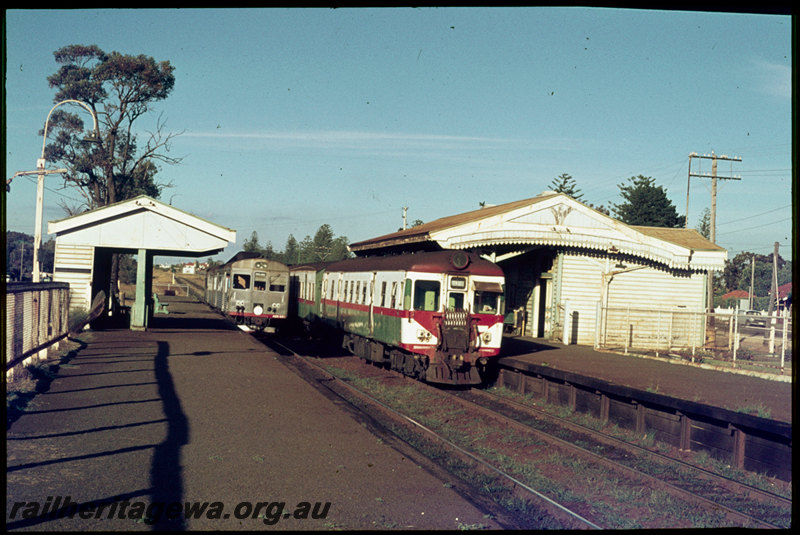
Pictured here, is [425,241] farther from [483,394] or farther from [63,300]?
Result: [63,300]

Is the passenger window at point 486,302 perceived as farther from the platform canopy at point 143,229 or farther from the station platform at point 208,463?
the platform canopy at point 143,229

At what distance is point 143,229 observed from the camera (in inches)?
1003

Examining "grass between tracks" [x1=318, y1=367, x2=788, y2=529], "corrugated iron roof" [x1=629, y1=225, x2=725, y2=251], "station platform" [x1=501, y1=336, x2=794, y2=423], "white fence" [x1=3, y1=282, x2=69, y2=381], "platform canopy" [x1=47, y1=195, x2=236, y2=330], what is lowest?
"grass between tracks" [x1=318, y1=367, x2=788, y2=529]

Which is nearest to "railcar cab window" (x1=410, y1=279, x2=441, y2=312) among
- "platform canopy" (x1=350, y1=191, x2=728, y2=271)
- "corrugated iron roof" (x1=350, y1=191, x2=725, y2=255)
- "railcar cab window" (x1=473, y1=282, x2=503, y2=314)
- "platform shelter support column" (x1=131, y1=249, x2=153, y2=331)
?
"railcar cab window" (x1=473, y1=282, x2=503, y2=314)

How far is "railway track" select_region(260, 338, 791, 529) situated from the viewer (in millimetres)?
7289

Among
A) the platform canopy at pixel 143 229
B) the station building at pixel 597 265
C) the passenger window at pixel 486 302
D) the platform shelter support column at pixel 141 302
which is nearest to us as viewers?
the passenger window at pixel 486 302

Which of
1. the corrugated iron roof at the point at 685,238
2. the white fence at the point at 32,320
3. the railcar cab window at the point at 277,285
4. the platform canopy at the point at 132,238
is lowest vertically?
the white fence at the point at 32,320

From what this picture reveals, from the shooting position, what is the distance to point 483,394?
52.3 ft

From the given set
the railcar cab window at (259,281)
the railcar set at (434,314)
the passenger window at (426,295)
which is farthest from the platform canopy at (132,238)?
the passenger window at (426,295)

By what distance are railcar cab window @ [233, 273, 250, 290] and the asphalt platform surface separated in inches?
418

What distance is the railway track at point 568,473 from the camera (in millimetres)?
7289

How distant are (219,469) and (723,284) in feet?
305

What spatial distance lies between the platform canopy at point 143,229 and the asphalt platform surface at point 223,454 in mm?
9118

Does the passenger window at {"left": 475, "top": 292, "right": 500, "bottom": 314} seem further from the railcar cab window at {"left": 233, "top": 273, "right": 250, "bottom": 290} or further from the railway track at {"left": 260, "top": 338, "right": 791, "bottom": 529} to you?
the railcar cab window at {"left": 233, "top": 273, "right": 250, "bottom": 290}
